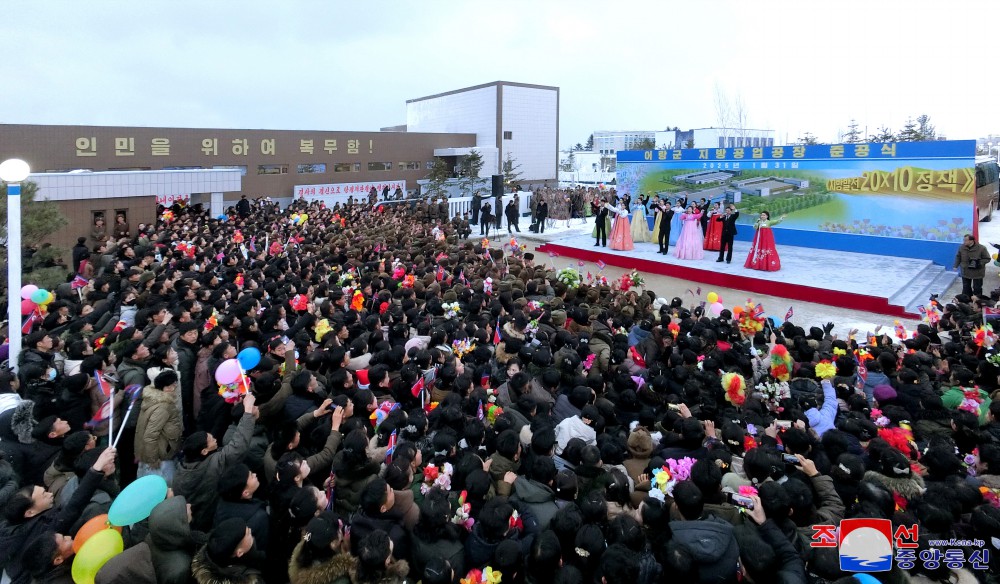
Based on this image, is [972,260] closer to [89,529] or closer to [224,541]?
[224,541]

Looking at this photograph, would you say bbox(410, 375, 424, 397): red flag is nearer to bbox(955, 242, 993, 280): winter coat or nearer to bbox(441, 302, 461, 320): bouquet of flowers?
bbox(441, 302, 461, 320): bouquet of flowers

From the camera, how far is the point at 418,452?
106 inches

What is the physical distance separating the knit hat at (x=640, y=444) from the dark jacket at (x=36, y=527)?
2.44 metres

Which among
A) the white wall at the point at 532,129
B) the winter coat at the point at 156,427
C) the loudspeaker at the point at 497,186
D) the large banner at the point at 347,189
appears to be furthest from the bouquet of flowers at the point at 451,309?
the white wall at the point at 532,129

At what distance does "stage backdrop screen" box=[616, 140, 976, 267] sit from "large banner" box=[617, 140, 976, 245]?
0.02 m

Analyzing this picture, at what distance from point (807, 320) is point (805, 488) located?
6642mm

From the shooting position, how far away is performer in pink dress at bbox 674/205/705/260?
11.6 m

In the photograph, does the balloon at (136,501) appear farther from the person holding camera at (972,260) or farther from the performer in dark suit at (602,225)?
the performer in dark suit at (602,225)

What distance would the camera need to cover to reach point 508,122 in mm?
28078

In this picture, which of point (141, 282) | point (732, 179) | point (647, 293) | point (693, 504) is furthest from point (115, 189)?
point (732, 179)

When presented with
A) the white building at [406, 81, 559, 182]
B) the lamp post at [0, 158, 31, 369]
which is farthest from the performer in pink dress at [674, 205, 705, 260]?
the white building at [406, 81, 559, 182]

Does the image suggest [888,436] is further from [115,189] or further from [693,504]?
[115,189]

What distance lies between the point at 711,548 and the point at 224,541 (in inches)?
71.4

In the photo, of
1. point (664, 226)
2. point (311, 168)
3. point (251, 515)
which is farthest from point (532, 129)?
point (251, 515)
